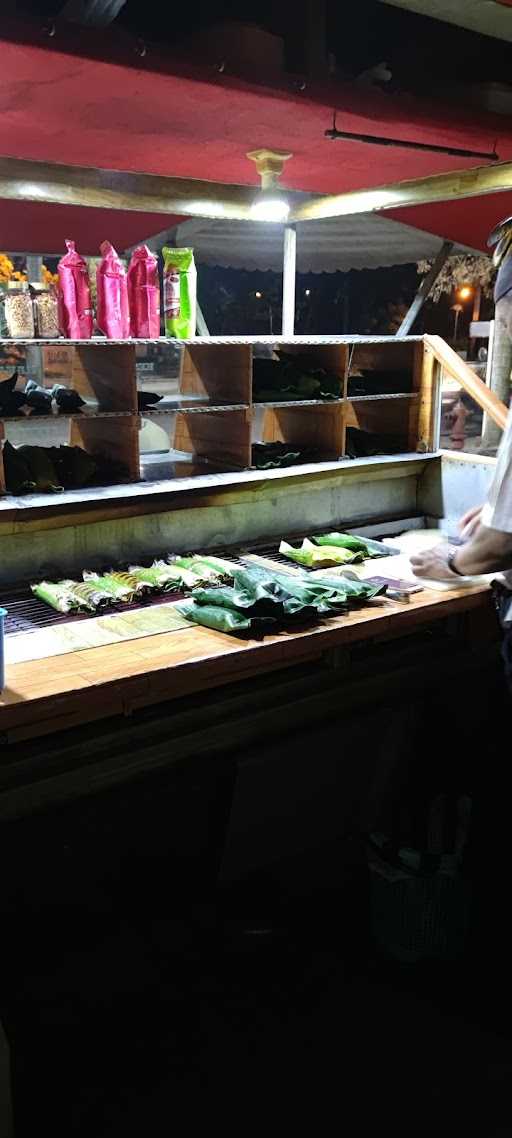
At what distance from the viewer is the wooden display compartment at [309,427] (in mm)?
4215

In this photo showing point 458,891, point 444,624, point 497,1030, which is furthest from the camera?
point 444,624

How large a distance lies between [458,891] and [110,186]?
359 cm

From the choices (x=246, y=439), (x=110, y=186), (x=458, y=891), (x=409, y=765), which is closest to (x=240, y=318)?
(x=110, y=186)

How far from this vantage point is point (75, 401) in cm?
347

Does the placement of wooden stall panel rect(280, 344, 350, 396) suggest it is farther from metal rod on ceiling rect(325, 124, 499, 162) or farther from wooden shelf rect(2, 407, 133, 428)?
wooden shelf rect(2, 407, 133, 428)

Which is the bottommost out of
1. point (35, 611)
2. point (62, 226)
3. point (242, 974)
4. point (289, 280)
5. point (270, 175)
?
point (242, 974)

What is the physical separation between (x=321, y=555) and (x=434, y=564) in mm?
562

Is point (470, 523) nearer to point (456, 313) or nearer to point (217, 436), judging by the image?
point (217, 436)

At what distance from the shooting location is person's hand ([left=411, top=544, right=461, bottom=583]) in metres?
3.43

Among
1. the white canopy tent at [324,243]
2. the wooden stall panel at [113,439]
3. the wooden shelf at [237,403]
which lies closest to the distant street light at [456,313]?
the white canopy tent at [324,243]

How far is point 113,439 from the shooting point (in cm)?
371

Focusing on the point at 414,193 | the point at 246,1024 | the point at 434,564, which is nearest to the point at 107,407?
the point at 434,564

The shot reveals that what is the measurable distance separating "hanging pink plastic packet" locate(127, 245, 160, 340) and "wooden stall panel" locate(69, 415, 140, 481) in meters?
0.36

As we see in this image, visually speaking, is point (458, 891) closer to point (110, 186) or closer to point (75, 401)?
point (75, 401)
